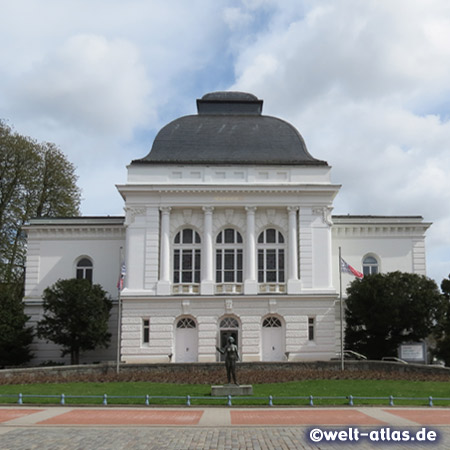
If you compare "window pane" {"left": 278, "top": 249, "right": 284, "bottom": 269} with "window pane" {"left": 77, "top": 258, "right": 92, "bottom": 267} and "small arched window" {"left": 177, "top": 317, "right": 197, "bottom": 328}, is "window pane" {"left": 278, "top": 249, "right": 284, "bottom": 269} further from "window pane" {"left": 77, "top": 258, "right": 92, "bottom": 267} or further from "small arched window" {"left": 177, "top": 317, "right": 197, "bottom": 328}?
"window pane" {"left": 77, "top": 258, "right": 92, "bottom": 267}

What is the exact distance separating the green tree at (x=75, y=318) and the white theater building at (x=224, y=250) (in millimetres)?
1787

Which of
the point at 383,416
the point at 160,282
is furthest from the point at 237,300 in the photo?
the point at 383,416

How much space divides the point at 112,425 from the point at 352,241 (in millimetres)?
32510

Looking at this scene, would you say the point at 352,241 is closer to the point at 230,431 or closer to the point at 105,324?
the point at 105,324

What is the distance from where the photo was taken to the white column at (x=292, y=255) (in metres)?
41.9

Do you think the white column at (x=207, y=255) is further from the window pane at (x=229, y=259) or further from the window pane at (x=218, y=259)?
the window pane at (x=229, y=259)

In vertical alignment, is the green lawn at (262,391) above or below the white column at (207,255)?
below

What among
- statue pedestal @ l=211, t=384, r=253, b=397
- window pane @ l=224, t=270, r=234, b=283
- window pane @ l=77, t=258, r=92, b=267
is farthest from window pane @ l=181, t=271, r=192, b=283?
statue pedestal @ l=211, t=384, r=253, b=397

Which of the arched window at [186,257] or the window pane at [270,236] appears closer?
the arched window at [186,257]

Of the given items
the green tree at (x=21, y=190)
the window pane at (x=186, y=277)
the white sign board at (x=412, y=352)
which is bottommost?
the white sign board at (x=412, y=352)

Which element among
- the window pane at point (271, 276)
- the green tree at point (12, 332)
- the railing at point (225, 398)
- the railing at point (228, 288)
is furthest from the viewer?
the window pane at point (271, 276)

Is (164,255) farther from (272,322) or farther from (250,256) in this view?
(272,322)

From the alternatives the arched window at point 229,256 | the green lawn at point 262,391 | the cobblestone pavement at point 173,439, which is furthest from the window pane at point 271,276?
the cobblestone pavement at point 173,439

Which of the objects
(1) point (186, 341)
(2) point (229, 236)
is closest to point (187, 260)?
(2) point (229, 236)
